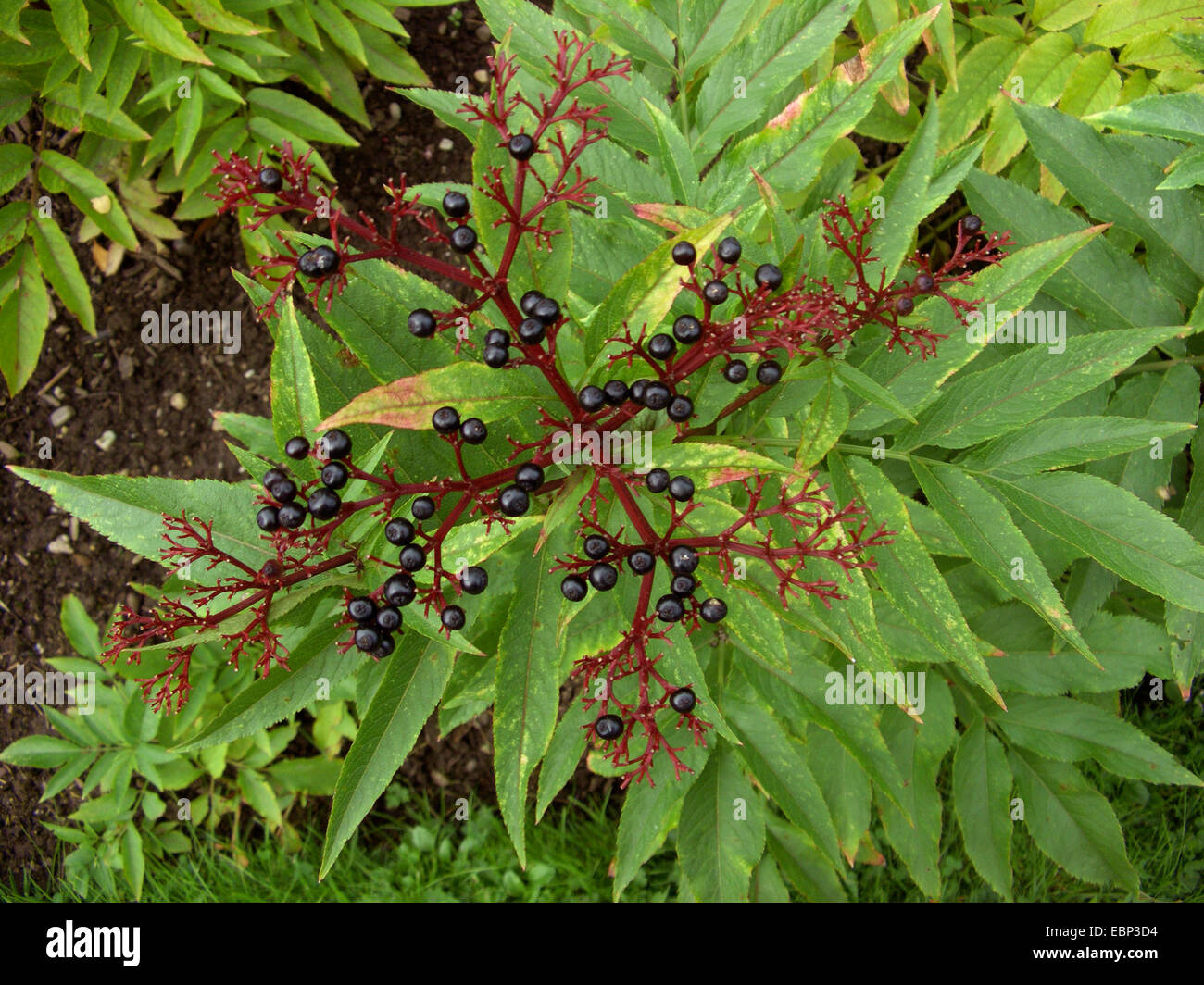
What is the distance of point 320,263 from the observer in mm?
1511

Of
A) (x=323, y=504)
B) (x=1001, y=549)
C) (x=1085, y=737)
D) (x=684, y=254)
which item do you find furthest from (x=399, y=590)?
(x=1085, y=737)

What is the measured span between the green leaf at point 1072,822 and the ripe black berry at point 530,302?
2.57 meters

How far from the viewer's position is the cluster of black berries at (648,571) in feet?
5.19

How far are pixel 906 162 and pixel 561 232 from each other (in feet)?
2.89

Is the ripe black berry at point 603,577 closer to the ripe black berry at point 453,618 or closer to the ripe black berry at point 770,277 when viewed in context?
the ripe black berry at point 453,618

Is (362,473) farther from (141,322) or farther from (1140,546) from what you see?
(141,322)

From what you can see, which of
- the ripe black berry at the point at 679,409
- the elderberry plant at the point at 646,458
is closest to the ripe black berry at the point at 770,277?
the elderberry plant at the point at 646,458

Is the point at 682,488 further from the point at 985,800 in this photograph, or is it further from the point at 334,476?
the point at 985,800

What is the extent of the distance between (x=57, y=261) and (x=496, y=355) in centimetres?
308

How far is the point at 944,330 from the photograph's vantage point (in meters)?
2.08

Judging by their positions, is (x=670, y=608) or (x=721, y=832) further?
(x=721, y=832)

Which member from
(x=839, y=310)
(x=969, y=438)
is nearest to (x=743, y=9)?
(x=839, y=310)

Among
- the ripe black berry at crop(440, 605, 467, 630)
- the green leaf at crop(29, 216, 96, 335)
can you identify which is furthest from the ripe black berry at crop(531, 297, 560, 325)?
the green leaf at crop(29, 216, 96, 335)

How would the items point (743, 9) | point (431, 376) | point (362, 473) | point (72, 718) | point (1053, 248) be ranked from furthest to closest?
point (72, 718) < point (743, 9) < point (1053, 248) < point (362, 473) < point (431, 376)
